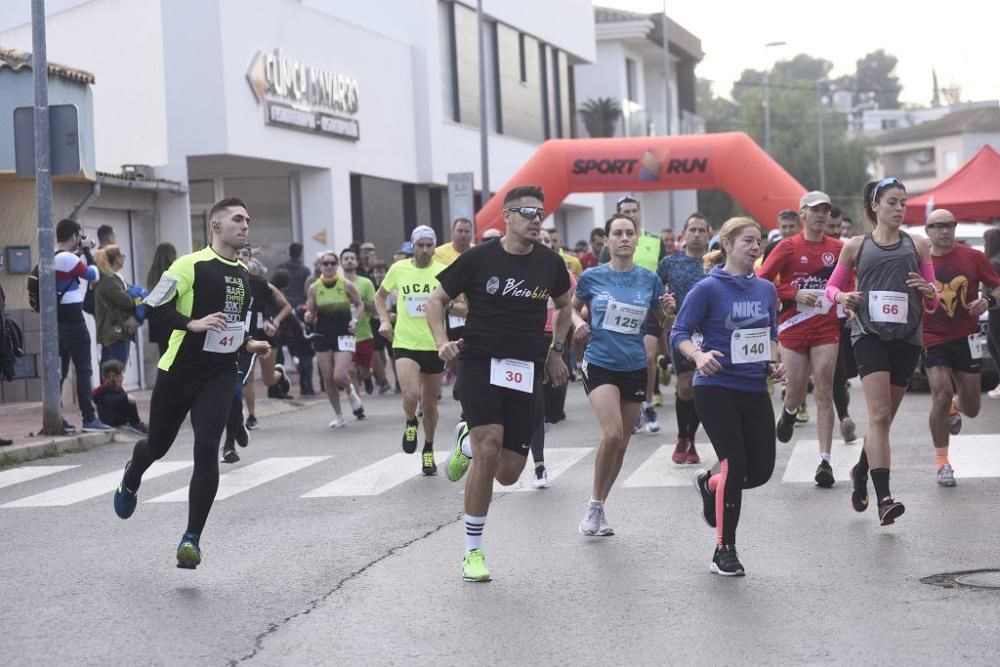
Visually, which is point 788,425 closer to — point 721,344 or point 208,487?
point 721,344

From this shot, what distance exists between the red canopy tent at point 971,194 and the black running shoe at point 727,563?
69.8 ft

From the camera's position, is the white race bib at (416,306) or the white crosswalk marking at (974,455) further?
the white race bib at (416,306)

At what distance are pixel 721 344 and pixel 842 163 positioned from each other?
92181 millimetres

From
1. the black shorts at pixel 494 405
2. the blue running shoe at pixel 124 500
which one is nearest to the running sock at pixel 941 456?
the black shorts at pixel 494 405

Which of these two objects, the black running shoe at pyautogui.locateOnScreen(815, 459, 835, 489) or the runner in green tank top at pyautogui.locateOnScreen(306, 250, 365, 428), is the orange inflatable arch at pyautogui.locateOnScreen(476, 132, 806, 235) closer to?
the runner in green tank top at pyautogui.locateOnScreen(306, 250, 365, 428)

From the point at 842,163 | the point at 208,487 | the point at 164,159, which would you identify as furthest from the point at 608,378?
the point at 842,163

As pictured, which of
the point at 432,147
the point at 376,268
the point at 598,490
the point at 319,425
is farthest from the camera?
the point at 432,147

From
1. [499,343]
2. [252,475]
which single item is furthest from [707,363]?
[252,475]

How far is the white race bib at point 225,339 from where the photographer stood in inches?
343

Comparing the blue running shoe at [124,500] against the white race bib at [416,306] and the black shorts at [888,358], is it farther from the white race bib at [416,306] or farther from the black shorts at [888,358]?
the white race bib at [416,306]

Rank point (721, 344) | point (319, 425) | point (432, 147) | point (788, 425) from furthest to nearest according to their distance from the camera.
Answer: point (432, 147) → point (319, 425) → point (788, 425) → point (721, 344)

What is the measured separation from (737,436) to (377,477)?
16.6ft

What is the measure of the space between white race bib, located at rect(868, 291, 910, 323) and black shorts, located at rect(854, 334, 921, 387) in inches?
4.8

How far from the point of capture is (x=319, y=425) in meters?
18.0
